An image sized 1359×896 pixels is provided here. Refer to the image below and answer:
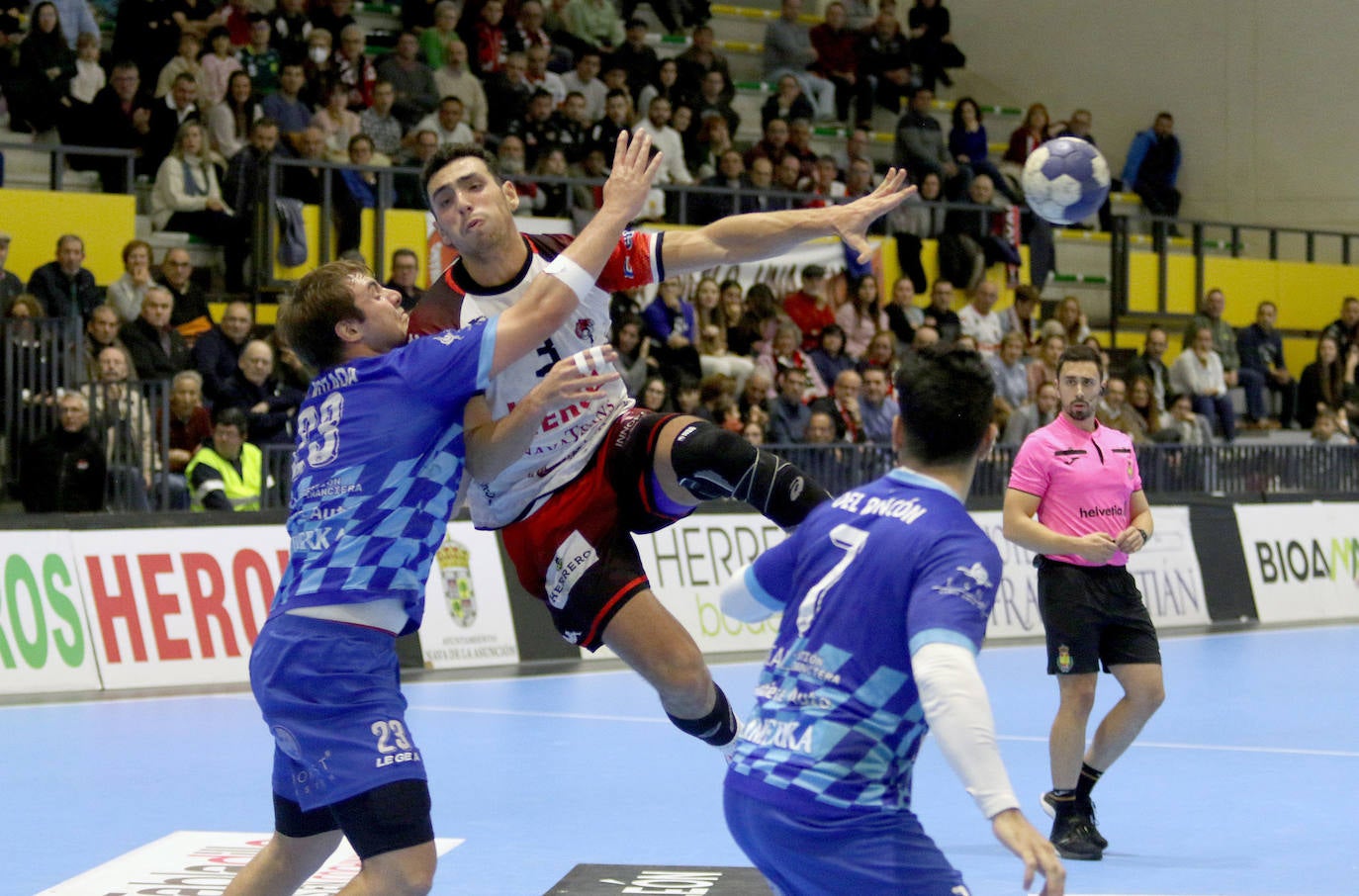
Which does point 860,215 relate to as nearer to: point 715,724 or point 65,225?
point 715,724

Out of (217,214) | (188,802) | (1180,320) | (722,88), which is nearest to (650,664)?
(188,802)

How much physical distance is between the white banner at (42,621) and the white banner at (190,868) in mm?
4114

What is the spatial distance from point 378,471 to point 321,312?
430mm

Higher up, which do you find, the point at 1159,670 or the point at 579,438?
the point at 579,438

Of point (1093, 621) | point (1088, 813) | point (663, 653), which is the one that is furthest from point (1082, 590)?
point (663, 653)

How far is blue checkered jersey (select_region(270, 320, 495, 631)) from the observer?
4152 millimetres

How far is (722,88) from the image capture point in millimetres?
19578

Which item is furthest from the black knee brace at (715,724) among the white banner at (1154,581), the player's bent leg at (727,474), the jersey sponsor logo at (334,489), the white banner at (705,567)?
the white banner at (1154,581)

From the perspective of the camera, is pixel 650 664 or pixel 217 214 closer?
pixel 650 664

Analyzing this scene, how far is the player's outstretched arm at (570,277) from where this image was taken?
436cm

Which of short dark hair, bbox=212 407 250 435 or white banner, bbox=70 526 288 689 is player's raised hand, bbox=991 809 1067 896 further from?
short dark hair, bbox=212 407 250 435

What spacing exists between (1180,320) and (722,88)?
6.24 m

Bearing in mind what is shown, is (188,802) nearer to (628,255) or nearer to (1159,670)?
(628,255)

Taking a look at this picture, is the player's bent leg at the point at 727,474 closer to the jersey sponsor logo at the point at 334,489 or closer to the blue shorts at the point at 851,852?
the jersey sponsor logo at the point at 334,489
